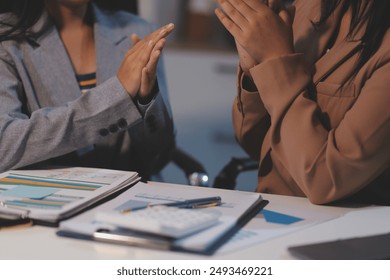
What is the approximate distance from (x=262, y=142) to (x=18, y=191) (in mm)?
623

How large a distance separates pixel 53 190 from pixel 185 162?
71cm

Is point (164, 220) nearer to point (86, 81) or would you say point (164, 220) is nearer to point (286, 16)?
point (286, 16)

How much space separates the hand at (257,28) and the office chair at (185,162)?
54 centimetres

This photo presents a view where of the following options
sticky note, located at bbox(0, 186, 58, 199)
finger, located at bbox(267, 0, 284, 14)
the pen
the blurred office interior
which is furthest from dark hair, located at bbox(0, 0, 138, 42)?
the blurred office interior

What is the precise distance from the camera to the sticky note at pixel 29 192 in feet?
3.54

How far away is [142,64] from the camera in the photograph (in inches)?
52.3

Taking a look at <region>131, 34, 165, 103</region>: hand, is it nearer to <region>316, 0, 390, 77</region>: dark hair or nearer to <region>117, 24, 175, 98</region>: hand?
<region>117, 24, 175, 98</region>: hand

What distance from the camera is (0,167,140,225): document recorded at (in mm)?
994

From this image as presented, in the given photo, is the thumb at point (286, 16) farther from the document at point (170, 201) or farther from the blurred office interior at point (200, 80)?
the blurred office interior at point (200, 80)

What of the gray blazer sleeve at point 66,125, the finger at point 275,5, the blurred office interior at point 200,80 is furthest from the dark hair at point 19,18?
the blurred office interior at point 200,80

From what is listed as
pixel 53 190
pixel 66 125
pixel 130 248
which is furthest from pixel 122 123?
pixel 130 248

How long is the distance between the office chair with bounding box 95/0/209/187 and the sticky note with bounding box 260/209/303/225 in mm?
586

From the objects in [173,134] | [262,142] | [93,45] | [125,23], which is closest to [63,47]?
[93,45]

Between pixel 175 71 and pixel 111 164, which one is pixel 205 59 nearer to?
pixel 175 71
